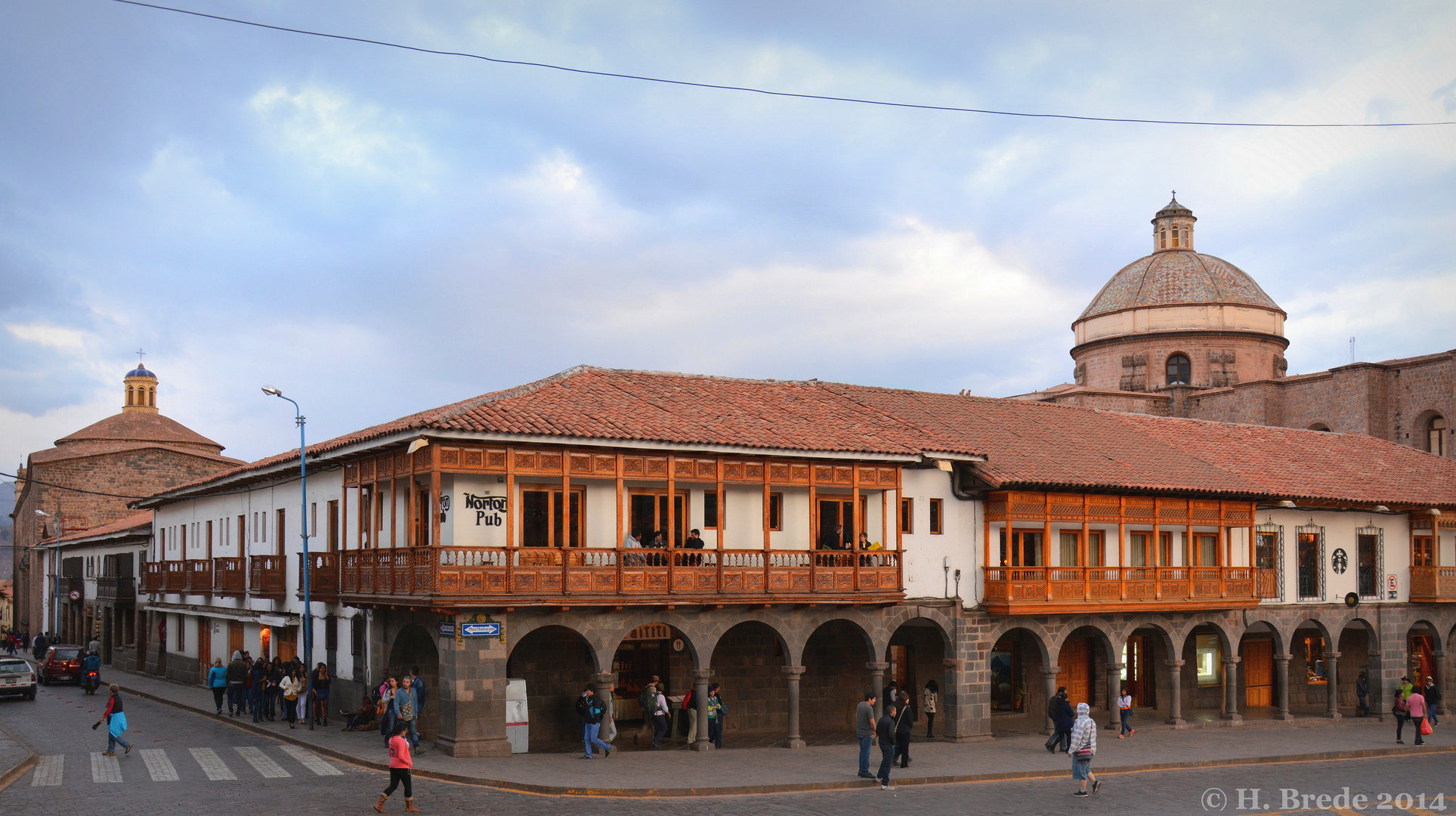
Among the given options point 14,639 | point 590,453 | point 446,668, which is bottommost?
point 14,639

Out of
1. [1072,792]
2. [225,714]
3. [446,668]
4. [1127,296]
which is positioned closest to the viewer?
[1072,792]

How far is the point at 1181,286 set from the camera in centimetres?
5625

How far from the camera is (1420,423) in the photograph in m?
45.9

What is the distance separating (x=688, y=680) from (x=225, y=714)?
11488 millimetres

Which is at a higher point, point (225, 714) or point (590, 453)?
point (590, 453)

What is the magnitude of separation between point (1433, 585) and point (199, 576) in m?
35.9

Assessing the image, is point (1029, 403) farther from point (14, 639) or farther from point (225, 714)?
point (14, 639)

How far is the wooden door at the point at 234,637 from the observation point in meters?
36.1

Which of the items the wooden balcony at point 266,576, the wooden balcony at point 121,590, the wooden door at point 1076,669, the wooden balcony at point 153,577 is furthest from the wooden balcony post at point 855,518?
the wooden balcony at point 121,590

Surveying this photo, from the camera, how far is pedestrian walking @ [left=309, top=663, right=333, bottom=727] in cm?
2762

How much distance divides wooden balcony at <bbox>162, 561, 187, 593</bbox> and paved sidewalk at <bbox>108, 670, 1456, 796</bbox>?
409 inches

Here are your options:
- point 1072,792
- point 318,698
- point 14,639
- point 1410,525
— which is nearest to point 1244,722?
point 1410,525

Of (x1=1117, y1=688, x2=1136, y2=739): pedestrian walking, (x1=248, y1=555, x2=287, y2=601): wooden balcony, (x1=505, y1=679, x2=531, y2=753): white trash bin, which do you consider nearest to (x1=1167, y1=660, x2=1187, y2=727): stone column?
(x1=1117, y1=688, x2=1136, y2=739): pedestrian walking

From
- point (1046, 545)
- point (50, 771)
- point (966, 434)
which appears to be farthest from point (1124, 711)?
point (50, 771)
